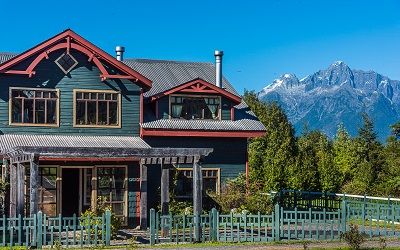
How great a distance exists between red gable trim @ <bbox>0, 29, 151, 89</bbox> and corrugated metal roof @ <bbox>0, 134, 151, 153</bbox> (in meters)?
2.49

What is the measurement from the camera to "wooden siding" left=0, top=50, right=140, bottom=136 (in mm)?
27672

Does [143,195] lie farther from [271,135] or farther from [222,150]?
[271,135]

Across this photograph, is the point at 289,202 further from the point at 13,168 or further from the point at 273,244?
the point at 13,168

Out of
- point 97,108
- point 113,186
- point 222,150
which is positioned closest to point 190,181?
point 222,150

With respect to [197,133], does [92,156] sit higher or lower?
lower

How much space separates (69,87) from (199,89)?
19.1 feet

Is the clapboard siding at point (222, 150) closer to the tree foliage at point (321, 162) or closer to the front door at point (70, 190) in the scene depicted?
the tree foliage at point (321, 162)

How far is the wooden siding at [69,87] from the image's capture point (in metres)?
27.7

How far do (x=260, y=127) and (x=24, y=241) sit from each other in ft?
43.3

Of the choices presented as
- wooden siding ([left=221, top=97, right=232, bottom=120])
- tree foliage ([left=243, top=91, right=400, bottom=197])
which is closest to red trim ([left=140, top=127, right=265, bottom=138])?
wooden siding ([left=221, top=97, right=232, bottom=120])

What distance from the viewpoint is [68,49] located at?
1116 inches

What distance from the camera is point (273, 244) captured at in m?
22.1

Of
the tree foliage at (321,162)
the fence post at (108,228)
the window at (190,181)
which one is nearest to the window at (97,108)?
the window at (190,181)

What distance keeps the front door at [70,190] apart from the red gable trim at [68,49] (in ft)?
13.5
